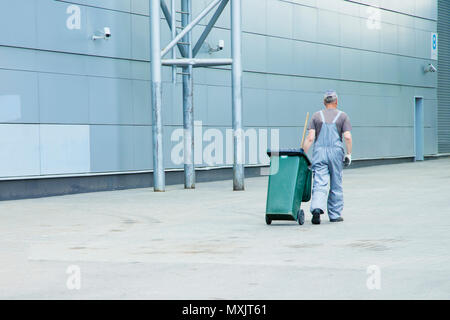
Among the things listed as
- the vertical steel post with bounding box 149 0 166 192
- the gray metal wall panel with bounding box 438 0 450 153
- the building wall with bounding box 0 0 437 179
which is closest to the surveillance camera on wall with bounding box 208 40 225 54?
the building wall with bounding box 0 0 437 179

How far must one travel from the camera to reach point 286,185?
11.5 m

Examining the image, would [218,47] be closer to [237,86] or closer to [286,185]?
[237,86]

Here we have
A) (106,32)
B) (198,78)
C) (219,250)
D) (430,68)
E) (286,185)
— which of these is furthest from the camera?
(430,68)

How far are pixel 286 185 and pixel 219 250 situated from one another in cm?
258

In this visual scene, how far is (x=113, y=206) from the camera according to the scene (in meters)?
15.4

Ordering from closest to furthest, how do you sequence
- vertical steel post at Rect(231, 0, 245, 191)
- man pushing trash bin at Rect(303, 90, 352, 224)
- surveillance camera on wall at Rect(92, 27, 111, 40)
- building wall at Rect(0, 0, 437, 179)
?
man pushing trash bin at Rect(303, 90, 352, 224) < building wall at Rect(0, 0, 437, 179) < vertical steel post at Rect(231, 0, 245, 191) < surveillance camera on wall at Rect(92, 27, 111, 40)

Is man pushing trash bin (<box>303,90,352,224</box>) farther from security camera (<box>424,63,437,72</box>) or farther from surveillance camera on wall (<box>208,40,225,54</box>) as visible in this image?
security camera (<box>424,63,437,72</box>)

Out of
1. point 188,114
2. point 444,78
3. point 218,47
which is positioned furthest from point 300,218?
point 444,78

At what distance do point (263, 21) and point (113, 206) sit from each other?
10894 mm

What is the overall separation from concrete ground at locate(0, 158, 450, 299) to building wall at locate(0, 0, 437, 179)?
2.51 meters

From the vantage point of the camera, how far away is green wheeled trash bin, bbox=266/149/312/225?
11.4 metres
